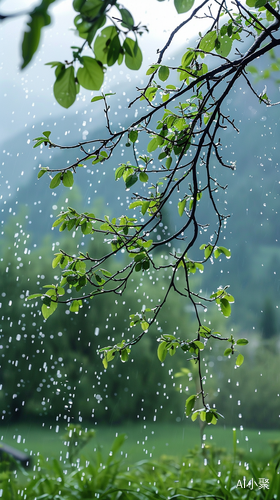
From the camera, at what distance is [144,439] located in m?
2.51

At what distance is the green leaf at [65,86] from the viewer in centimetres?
31

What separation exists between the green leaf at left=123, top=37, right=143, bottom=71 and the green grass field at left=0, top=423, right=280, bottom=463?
249 centimetres

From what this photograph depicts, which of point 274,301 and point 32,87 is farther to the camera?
point 32,87

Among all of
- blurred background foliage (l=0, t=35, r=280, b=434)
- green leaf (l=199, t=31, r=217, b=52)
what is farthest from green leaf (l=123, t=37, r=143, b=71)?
blurred background foliage (l=0, t=35, r=280, b=434)

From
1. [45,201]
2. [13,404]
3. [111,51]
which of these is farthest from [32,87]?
[111,51]

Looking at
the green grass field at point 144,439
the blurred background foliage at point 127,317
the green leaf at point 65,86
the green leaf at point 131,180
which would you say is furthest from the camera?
the blurred background foliage at point 127,317

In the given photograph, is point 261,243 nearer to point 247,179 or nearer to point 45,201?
point 247,179

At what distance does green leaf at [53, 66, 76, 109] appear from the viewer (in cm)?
31

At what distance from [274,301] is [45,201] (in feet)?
6.79

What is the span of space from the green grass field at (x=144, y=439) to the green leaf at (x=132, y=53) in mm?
2488

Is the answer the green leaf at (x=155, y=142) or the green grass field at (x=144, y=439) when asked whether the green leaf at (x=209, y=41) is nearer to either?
the green leaf at (x=155, y=142)

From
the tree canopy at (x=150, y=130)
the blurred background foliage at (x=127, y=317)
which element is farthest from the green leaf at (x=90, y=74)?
the blurred background foliage at (x=127, y=317)

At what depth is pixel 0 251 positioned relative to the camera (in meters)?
2.98

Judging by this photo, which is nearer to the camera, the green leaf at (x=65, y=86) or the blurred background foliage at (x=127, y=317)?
the green leaf at (x=65, y=86)
